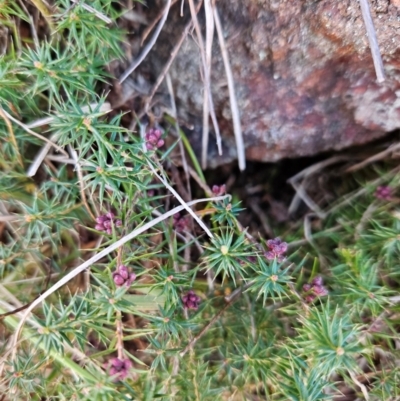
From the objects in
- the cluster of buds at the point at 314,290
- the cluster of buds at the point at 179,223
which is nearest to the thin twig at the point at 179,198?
the cluster of buds at the point at 179,223

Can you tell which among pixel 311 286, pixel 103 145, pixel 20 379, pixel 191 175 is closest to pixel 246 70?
pixel 191 175

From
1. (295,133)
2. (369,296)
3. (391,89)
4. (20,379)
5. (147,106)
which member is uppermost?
(391,89)

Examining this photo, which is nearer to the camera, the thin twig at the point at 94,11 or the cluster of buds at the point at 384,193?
the thin twig at the point at 94,11

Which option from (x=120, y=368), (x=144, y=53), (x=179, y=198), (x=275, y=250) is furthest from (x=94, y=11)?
(x=120, y=368)

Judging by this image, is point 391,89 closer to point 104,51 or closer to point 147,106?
point 147,106

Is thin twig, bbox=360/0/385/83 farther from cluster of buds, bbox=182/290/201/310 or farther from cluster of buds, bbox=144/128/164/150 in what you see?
cluster of buds, bbox=182/290/201/310

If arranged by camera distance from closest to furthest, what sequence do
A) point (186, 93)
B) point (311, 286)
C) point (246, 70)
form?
point (311, 286)
point (246, 70)
point (186, 93)

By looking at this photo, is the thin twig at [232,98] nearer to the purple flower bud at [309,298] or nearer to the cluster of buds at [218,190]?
the cluster of buds at [218,190]
